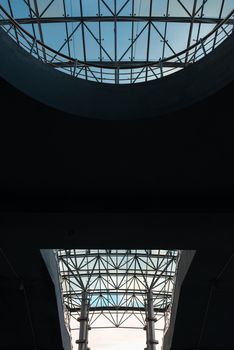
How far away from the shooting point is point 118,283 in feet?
117

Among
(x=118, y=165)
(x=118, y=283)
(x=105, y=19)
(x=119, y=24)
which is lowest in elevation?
(x=118, y=165)

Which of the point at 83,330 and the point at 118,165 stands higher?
the point at 83,330

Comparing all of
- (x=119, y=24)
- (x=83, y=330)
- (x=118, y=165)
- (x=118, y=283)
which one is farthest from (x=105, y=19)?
(x=118, y=283)

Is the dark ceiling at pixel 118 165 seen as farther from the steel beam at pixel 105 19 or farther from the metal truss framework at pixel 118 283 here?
the metal truss framework at pixel 118 283

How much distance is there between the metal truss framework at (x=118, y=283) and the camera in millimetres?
32406

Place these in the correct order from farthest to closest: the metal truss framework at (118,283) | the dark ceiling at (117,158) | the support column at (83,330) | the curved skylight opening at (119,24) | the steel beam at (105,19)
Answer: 1. the metal truss framework at (118,283)
2. the support column at (83,330)
3. the steel beam at (105,19)
4. the curved skylight opening at (119,24)
5. the dark ceiling at (117,158)

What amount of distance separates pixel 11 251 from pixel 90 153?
538cm

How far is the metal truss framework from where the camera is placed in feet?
106

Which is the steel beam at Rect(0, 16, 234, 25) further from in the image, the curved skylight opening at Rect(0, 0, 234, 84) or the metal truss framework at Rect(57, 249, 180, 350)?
the metal truss framework at Rect(57, 249, 180, 350)

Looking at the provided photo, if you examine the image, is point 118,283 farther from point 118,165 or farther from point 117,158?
point 117,158

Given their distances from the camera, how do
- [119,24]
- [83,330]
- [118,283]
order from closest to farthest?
[119,24] < [83,330] < [118,283]

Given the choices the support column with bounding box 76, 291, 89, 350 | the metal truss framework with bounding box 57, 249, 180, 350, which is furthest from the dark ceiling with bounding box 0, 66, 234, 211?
the metal truss framework with bounding box 57, 249, 180, 350

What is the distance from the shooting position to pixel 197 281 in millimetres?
15273

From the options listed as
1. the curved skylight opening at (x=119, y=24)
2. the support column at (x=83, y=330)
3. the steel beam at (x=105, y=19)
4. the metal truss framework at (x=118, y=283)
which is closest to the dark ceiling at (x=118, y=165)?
the curved skylight opening at (x=119, y=24)
